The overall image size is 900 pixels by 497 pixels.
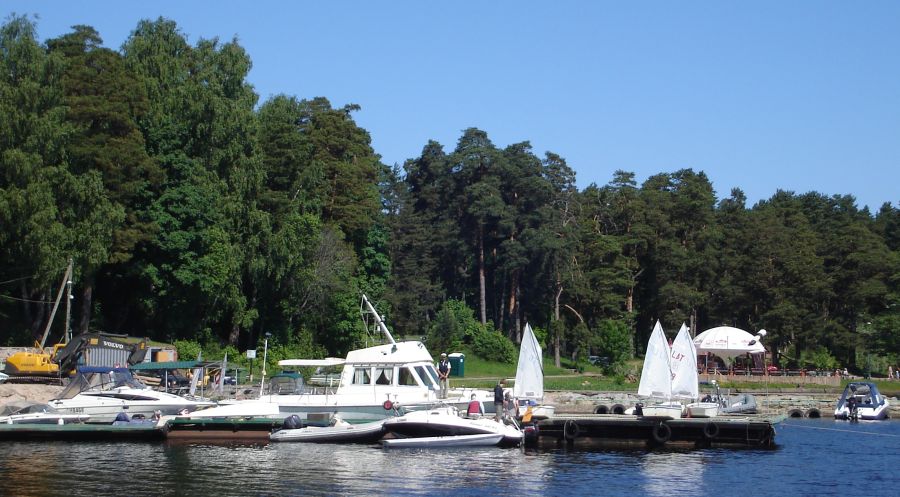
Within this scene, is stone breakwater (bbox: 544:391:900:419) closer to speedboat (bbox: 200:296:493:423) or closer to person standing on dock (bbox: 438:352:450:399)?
person standing on dock (bbox: 438:352:450:399)

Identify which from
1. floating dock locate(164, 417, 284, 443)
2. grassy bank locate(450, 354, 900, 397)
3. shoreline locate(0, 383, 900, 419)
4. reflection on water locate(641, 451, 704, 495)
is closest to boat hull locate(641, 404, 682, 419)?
reflection on water locate(641, 451, 704, 495)

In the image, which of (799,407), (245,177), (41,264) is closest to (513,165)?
(245,177)

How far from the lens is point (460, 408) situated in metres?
38.9

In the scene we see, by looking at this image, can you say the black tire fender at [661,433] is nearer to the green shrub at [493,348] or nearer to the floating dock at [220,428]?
the floating dock at [220,428]

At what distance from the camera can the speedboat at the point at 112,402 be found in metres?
39.8

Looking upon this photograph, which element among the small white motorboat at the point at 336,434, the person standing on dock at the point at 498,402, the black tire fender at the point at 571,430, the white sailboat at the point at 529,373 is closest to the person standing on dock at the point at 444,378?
the person standing on dock at the point at 498,402

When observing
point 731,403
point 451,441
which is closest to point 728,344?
point 731,403

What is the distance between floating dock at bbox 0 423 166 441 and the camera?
124 feet

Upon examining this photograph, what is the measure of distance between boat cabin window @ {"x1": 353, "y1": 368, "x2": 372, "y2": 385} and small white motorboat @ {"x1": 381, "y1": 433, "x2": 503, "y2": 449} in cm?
479

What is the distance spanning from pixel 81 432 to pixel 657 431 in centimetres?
2078

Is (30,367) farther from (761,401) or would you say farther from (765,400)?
(765,400)

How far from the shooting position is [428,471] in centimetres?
3052

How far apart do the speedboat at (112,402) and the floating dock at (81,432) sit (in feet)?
5.33

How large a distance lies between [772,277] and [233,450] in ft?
209
